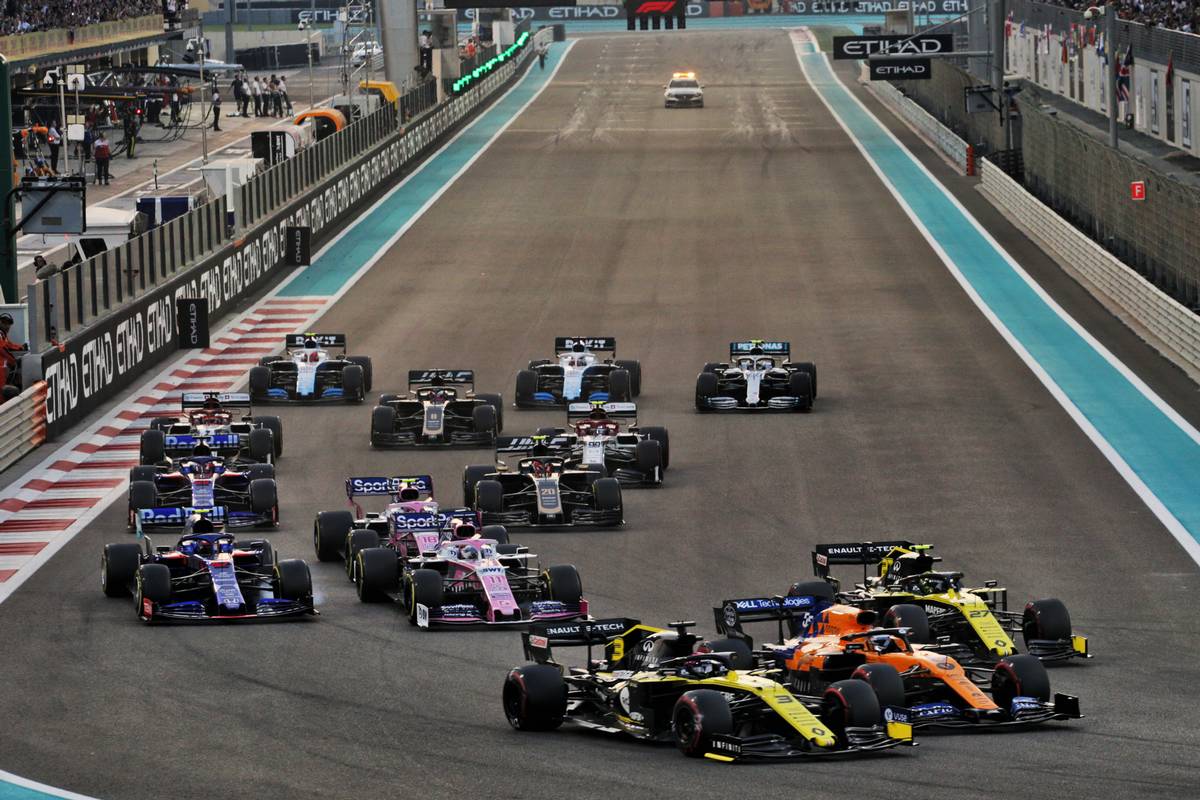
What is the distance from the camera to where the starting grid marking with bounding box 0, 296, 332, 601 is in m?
25.2

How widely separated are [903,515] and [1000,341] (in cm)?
1433

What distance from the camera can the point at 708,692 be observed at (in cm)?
1557

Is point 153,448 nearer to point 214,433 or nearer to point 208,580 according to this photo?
point 214,433

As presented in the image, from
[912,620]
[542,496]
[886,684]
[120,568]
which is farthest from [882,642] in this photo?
[542,496]

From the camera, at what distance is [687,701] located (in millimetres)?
15633

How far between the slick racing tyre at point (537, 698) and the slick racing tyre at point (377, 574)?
203 inches

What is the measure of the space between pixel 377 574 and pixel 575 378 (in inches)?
486

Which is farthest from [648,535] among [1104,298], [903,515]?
[1104,298]

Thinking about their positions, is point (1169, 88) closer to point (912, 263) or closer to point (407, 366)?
point (912, 263)

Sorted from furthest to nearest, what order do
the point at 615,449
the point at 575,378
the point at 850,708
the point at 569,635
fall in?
the point at 575,378, the point at 615,449, the point at 569,635, the point at 850,708

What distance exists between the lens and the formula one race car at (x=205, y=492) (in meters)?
25.1

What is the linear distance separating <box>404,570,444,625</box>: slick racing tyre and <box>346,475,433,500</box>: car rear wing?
3.44m

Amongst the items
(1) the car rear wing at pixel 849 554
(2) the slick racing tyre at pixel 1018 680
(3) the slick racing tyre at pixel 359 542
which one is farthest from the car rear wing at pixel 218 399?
(2) the slick racing tyre at pixel 1018 680

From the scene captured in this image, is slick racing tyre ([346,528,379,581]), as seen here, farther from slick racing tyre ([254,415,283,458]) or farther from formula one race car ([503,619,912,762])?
slick racing tyre ([254,415,283,458])
